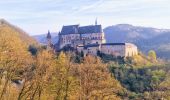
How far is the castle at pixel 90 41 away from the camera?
134000 mm

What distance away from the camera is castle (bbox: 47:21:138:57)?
134 meters

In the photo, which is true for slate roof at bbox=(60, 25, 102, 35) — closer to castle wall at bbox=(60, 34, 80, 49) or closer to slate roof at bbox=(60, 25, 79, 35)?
slate roof at bbox=(60, 25, 79, 35)

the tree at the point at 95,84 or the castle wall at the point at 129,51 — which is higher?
the tree at the point at 95,84

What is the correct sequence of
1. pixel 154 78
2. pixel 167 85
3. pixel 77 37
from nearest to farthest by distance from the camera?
pixel 167 85 → pixel 154 78 → pixel 77 37

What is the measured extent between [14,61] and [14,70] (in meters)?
1.27

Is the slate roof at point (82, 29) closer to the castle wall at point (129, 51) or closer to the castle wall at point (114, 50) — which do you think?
the castle wall at point (129, 51)

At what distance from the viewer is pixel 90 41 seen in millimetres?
148125

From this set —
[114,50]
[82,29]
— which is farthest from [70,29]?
[114,50]

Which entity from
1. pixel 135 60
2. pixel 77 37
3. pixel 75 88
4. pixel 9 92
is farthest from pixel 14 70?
pixel 77 37

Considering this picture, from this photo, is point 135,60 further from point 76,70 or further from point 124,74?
point 76,70

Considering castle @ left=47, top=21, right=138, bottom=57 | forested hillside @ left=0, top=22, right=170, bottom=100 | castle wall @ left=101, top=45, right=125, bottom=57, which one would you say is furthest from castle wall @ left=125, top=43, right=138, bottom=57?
forested hillside @ left=0, top=22, right=170, bottom=100

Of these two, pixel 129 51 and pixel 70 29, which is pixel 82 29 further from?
pixel 129 51

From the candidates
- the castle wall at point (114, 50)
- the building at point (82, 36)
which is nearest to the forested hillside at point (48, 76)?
the castle wall at point (114, 50)

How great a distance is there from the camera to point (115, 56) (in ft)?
436
